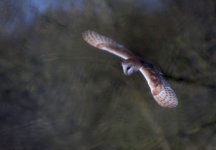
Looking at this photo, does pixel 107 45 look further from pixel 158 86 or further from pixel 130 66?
pixel 158 86

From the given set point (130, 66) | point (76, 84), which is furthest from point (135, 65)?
point (76, 84)

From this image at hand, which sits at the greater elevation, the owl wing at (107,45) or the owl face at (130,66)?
the owl wing at (107,45)

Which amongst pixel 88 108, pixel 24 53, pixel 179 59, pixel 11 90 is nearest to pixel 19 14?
pixel 24 53

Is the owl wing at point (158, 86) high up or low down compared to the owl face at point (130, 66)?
down

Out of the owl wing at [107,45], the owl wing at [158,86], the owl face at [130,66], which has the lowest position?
the owl wing at [158,86]

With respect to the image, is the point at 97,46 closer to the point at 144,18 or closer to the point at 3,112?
the point at 144,18
